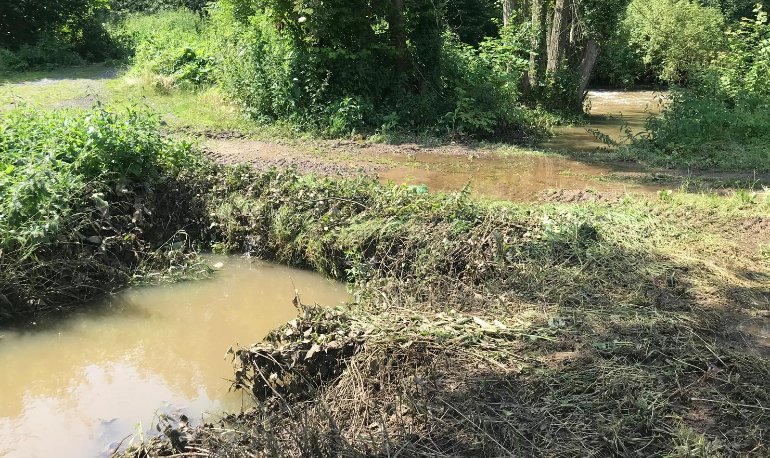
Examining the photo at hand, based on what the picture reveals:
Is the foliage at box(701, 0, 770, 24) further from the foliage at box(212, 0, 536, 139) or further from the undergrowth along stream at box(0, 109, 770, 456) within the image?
the undergrowth along stream at box(0, 109, 770, 456)

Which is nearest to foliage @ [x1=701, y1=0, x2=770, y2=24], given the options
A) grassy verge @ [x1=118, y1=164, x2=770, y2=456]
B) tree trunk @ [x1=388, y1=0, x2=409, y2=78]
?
tree trunk @ [x1=388, y1=0, x2=409, y2=78]

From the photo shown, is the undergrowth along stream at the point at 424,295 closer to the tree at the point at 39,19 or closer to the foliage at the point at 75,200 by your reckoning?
the foliage at the point at 75,200

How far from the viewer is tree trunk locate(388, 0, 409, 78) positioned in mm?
12273

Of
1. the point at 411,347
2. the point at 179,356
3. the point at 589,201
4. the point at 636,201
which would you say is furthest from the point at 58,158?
the point at 636,201

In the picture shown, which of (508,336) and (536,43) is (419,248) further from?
(536,43)

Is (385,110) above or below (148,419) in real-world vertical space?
above

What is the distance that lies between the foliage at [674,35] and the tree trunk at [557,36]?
6.60m

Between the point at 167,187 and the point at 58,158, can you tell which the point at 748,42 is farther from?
the point at 58,158

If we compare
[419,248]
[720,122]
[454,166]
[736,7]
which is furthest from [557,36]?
[736,7]

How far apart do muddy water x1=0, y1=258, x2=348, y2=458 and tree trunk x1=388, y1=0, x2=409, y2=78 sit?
6730mm

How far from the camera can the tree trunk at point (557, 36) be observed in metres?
14.4

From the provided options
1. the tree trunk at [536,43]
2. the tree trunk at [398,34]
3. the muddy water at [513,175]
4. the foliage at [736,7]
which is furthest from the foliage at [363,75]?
the foliage at [736,7]

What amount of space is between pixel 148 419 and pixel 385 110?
859cm

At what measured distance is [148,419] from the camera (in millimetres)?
4738
